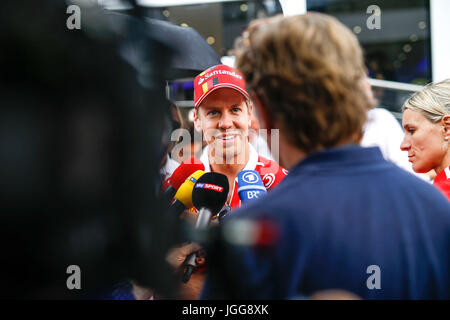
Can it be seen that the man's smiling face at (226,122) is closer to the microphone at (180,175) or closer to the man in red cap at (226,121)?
the man in red cap at (226,121)

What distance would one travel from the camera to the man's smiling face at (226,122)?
6.54 ft

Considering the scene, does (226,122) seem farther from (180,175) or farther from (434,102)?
(434,102)

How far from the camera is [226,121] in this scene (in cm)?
199

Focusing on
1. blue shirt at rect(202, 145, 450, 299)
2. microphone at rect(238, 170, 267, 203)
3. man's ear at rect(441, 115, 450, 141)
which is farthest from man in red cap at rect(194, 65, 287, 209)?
blue shirt at rect(202, 145, 450, 299)

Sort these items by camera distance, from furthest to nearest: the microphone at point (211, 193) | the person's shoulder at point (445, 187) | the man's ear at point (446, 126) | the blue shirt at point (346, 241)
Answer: the man's ear at point (446, 126), the person's shoulder at point (445, 187), the microphone at point (211, 193), the blue shirt at point (346, 241)

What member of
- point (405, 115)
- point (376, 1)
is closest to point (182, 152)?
point (405, 115)

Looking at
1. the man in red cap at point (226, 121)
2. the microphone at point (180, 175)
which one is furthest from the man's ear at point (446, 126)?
the microphone at point (180, 175)

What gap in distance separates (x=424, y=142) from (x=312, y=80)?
4.74 feet

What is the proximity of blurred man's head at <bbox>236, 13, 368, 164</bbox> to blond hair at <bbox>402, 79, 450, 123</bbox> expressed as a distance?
128cm

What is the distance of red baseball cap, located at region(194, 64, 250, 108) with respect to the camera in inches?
78.2

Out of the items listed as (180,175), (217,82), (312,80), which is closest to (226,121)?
(217,82)

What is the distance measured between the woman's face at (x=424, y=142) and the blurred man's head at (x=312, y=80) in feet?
4.27

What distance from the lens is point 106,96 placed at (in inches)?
25.0
